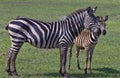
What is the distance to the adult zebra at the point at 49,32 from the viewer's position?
13461 millimetres

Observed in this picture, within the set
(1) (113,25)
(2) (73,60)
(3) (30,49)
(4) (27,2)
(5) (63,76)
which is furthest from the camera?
(4) (27,2)

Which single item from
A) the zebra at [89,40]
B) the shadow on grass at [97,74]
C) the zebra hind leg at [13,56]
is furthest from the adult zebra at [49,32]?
the shadow on grass at [97,74]

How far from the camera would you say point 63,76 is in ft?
44.4

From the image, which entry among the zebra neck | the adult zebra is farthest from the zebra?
the zebra neck

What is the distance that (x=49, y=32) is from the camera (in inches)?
542

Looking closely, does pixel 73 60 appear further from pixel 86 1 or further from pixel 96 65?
pixel 86 1

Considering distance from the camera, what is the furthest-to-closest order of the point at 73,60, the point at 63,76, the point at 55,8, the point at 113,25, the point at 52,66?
the point at 55,8, the point at 113,25, the point at 73,60, the point at 52,66, the point at 63,76

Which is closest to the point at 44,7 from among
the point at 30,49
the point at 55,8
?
the point at 55,8

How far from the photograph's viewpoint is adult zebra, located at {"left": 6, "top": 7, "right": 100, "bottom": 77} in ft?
44.2

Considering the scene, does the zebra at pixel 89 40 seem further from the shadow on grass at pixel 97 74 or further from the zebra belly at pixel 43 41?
the zebra belly at pixel 43 41

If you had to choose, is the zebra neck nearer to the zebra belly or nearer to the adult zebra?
the adult zebra

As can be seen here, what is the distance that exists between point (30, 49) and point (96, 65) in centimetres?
408

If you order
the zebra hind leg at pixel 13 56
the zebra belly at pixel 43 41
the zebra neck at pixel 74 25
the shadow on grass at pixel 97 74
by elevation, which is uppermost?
the zebra neck at pixel 74 25

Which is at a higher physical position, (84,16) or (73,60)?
(84,16)
